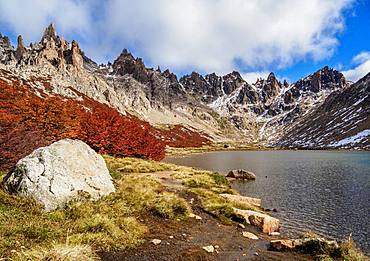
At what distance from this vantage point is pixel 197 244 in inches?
541

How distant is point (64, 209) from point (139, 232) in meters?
4.30

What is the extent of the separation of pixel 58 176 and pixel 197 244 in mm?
8600

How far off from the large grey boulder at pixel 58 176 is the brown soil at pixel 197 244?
4100mm

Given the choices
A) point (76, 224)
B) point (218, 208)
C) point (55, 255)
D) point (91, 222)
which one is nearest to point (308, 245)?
point (218, 208)

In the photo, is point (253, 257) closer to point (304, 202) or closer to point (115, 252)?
point (115, 252)

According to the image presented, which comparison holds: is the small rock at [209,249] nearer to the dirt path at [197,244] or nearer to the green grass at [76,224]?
the dirt path at [197,244]

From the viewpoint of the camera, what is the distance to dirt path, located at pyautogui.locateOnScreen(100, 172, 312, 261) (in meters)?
11.7

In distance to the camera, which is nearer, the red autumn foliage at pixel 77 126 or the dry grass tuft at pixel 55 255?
the dry grass tuft at pixel 55 255

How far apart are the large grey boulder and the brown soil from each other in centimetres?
410

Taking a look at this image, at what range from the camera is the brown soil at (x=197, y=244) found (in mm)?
11720

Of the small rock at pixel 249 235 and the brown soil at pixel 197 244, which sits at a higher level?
the brown soil at pixel 197 244

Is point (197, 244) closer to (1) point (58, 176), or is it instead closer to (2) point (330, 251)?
(2) point (330, 251)

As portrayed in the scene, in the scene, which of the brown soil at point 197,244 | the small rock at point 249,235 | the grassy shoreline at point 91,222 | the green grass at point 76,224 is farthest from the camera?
the small rock at point 249,235

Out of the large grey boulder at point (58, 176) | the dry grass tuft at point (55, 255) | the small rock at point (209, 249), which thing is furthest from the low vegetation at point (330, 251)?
the large grey boulder at point (58, 176)
